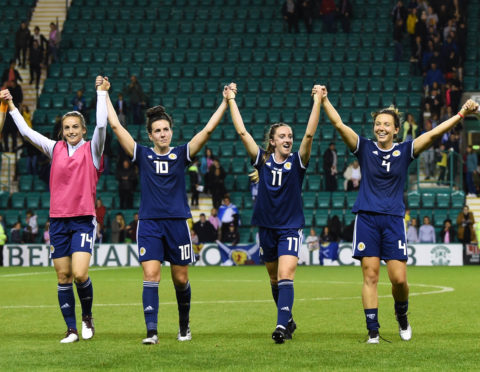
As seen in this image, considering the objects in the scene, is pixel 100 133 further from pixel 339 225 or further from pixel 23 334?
pixel 339 225

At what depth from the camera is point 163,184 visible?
32.1 feet

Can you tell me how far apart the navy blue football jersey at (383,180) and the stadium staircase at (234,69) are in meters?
20.7

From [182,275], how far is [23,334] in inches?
82.0

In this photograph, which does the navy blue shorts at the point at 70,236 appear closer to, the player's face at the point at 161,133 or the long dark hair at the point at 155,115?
the player's face at the point at 161,133

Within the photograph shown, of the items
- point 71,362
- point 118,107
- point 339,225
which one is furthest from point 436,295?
point 118,107

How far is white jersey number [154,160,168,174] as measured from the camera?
32.2 feet

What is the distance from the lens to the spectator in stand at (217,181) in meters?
30.2

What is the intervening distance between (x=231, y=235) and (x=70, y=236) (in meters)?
19.2

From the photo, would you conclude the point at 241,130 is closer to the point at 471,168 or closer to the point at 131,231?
the point at 131,231

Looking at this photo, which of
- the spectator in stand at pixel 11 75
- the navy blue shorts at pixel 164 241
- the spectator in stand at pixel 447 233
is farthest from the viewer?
the spectator in stand at pixel 11 75

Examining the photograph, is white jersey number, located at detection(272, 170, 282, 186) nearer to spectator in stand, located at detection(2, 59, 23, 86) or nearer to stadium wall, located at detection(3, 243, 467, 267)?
stadium wall, located at detection(3, 243, 467, 267)

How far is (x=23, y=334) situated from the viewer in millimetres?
10680

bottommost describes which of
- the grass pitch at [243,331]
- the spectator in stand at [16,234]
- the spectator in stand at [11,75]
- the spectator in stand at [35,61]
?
the grass pitch at [243,331]

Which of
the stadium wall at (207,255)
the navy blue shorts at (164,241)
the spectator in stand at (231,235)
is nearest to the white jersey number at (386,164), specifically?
the navy blue shorts at (164,241)
